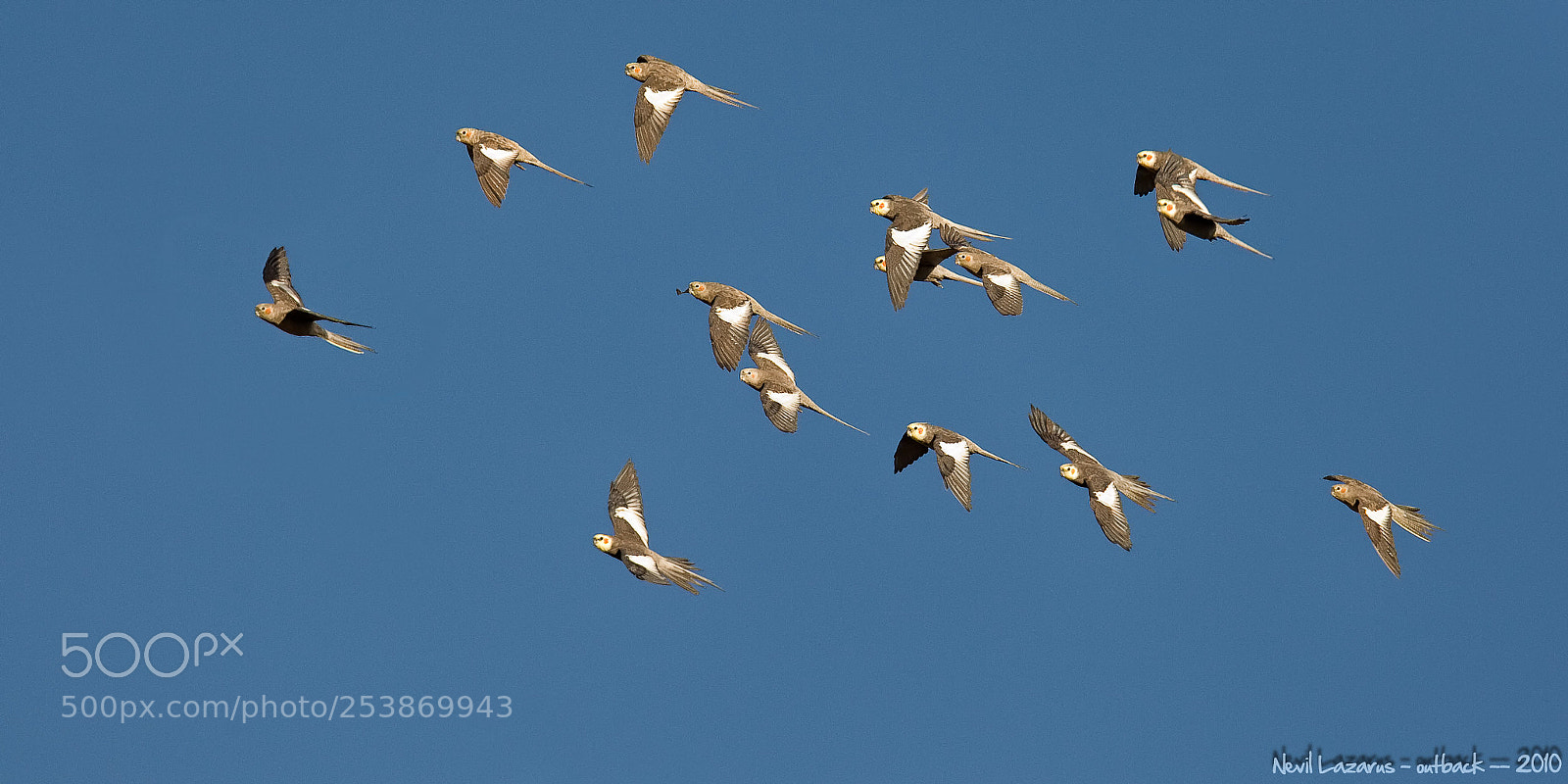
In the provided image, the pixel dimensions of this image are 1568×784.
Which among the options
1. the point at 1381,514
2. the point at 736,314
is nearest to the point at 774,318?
the point at 736,314

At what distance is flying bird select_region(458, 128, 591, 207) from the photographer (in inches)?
1623

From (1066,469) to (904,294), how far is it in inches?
198

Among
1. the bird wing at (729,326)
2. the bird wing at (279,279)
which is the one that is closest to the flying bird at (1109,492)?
the bird wing at (729,326)

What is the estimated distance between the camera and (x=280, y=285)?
41.1 m

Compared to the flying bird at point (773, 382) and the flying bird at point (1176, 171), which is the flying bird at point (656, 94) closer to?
the flying bird at point (773, 382)

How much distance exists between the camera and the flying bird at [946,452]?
41312 mm

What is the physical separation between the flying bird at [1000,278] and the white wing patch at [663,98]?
6.33m

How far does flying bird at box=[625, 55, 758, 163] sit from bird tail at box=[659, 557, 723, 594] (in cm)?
751

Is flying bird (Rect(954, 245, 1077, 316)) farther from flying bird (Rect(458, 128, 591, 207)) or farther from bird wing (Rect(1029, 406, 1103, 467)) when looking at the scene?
flying bird (Rect(458, 128, 591, 207))

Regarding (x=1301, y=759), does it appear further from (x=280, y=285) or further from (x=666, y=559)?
(x=280, y=285)

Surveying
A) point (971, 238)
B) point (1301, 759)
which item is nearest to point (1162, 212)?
point (971, 238)

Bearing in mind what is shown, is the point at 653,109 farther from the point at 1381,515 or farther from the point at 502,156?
the point at 1381,515

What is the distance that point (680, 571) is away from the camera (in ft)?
126

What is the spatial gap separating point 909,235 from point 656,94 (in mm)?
5568
